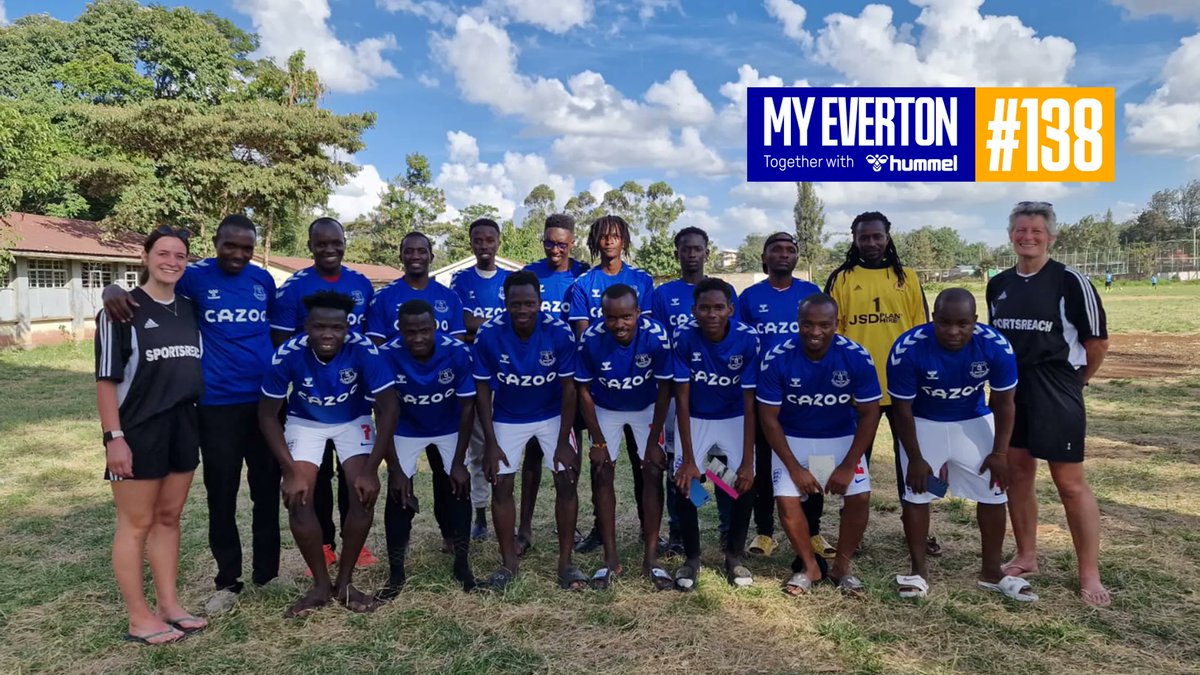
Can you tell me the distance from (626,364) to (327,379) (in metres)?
1.75

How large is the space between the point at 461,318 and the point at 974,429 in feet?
11.3

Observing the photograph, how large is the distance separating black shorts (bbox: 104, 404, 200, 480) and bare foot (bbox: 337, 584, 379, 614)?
1.10 metres

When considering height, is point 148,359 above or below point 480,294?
below

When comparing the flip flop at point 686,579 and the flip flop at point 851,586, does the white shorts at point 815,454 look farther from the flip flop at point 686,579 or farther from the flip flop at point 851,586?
the flip flop at point 686,579

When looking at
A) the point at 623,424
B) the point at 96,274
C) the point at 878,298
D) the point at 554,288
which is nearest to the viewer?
the point at 623,424

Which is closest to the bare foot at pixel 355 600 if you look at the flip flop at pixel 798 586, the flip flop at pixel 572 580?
the flip flop at pixel 572 580

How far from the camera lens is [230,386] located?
4109 millimetres

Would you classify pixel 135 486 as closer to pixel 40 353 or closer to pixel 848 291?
pixel 848 291

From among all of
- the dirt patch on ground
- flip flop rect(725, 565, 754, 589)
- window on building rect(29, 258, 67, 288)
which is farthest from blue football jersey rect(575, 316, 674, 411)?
window on building rect(29, 258, 67, 288)

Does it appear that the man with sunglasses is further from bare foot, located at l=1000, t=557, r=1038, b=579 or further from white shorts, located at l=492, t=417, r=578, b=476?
bare foot, located at l=1000, t=557, r=1038, b=579

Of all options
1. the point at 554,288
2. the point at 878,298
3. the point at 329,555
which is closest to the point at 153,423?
the point at 329,555

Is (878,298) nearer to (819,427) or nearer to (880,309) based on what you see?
(880,309)

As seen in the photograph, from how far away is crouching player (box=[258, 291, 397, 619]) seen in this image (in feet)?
13.2

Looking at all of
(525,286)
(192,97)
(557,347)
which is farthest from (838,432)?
(192,97)
